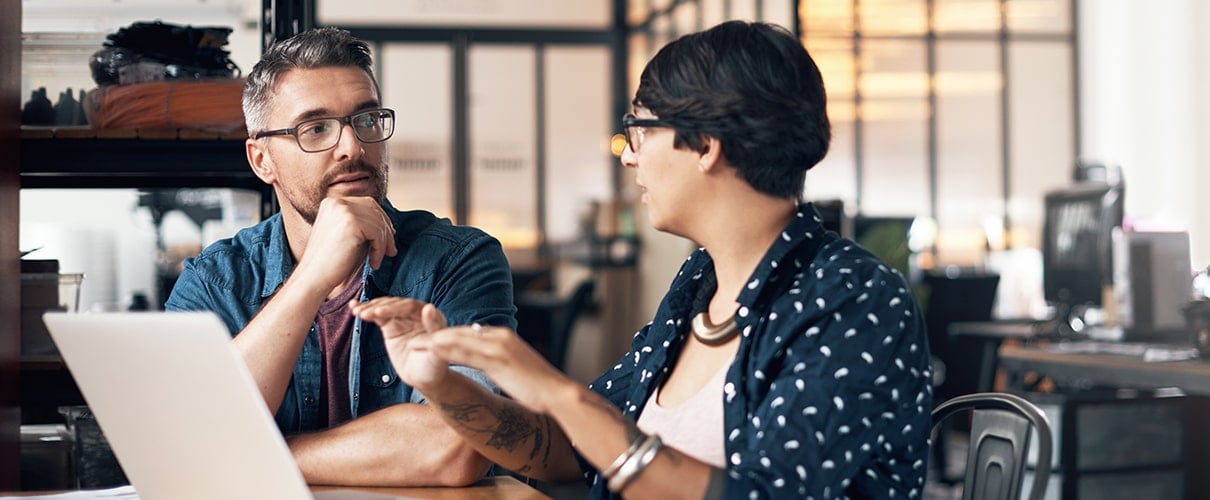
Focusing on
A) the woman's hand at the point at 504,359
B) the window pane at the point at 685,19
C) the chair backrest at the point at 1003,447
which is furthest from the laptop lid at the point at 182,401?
the window pane at the point at 685,19

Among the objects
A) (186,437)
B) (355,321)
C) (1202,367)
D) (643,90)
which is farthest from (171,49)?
(1202,367)

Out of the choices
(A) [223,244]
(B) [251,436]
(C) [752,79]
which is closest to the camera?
(B) [251,436]

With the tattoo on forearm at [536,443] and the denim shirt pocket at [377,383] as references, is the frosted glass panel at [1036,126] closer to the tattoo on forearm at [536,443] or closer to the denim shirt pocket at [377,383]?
the denim shirt pocket at [377,383]

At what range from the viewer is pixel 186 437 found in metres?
1.18

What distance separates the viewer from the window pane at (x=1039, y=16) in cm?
1096

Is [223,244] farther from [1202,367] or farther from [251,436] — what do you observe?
[1202,367]

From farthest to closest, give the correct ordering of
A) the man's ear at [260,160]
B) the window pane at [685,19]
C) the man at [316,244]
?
the window pane at [685,19]
the man's ear at [260,160]
the man at [316,244]

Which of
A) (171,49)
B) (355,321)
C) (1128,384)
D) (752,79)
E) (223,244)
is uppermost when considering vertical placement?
(171,49)

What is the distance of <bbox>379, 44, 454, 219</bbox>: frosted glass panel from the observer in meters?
11.5

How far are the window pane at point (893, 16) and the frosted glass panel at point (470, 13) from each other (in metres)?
2.66

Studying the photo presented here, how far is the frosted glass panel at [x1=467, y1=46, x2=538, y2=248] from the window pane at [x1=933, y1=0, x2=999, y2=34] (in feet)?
12.5

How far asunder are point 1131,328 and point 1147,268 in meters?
0.28

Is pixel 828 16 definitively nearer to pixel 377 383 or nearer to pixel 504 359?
pixel 377 383

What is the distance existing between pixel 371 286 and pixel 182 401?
2.73 ft
